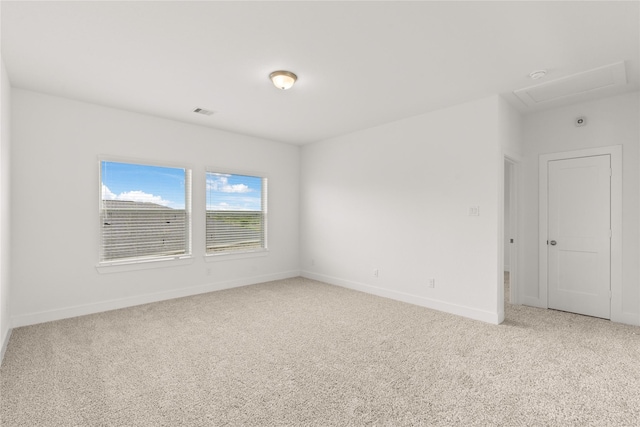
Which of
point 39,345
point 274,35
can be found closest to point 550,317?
point 274,35

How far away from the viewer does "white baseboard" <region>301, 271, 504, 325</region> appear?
3.80 meters

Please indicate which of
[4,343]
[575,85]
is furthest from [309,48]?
[4,343]

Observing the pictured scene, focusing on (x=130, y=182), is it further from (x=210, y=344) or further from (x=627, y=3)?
(x=627, y=3)

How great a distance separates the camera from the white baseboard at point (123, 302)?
12.0 feet

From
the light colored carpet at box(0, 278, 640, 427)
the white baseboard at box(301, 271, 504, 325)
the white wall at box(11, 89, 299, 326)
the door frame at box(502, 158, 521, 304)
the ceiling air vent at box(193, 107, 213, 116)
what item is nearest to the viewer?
the light colored carpet at box(0, 278, 640, 427)

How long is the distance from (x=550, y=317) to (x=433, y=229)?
1.73 m

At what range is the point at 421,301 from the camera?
14.6ft

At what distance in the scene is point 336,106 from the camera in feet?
13.7

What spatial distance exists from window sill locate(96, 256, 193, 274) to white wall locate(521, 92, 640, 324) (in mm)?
5061

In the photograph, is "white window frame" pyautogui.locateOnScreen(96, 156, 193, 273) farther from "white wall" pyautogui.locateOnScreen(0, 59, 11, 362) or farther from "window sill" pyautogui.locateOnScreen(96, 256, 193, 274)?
"white wall" pyautogui.locateOnScreen(0, 59, 11, 362)

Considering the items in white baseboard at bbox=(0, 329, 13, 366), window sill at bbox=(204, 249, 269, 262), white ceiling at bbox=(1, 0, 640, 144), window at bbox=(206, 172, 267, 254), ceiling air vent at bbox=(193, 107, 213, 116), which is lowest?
white baseboard at bbox=(0, 329, 13, 366)

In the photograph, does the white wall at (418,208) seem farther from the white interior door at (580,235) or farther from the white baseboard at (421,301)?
the white interior door at (580,235)

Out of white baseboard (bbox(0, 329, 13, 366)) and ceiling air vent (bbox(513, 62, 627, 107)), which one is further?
ceiling air vent (bbox(513, 62, 627, 107))

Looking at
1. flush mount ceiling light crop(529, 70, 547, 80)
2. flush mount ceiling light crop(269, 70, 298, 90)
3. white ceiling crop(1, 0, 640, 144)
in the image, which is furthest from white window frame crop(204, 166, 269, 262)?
flush mount ceiling light crop(529, 70, 547, 80)
